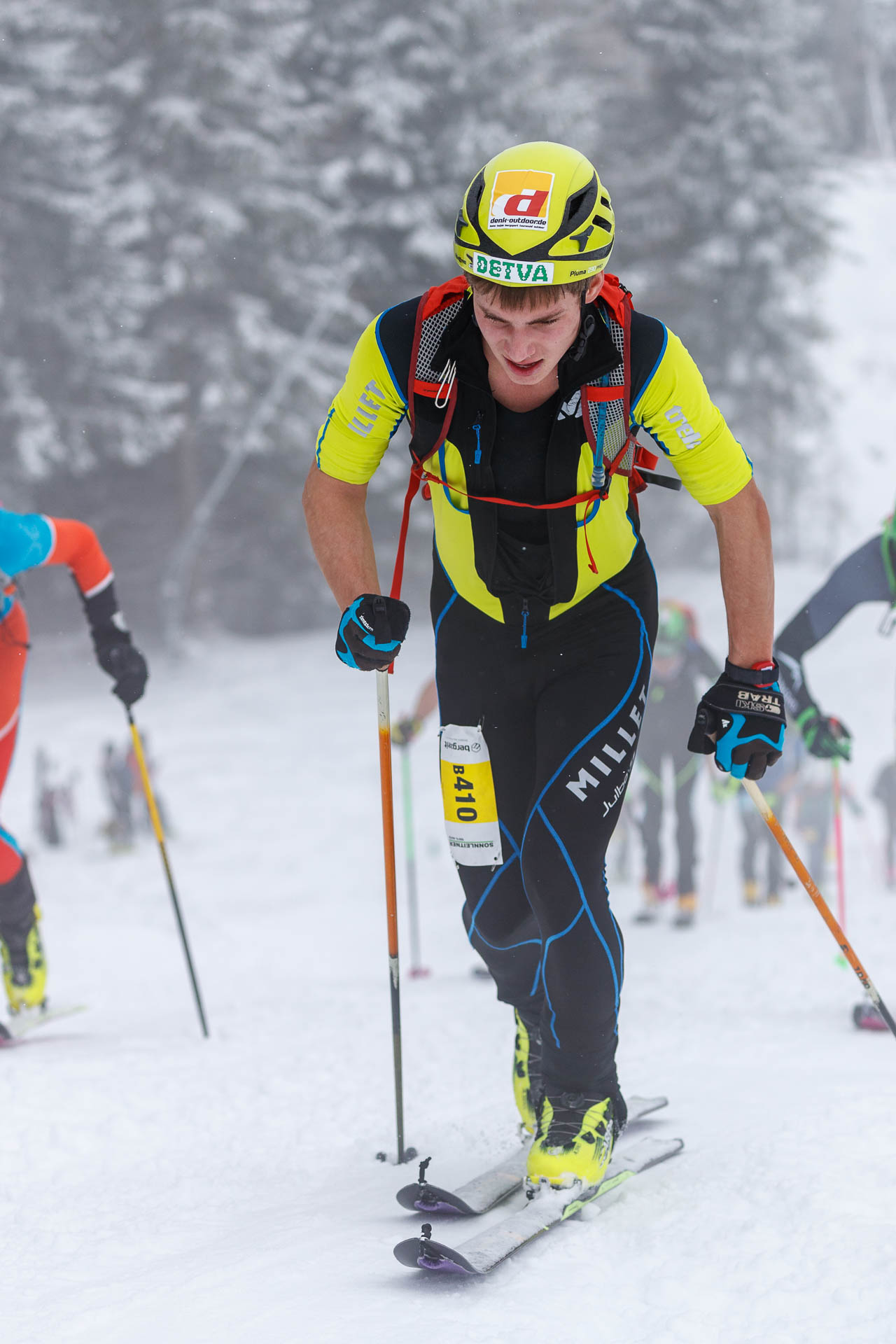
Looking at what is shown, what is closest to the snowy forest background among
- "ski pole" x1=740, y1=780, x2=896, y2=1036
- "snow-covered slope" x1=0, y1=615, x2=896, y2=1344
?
"snow-covered slope" x1=0, y1=615, x2=896, y2=1344

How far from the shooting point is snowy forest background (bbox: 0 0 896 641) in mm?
17484

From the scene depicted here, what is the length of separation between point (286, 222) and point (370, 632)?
17374mm

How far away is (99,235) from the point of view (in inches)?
687

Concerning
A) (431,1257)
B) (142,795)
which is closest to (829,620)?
(431,1257)

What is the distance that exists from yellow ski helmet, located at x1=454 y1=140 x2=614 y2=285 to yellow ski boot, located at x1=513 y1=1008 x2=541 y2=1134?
184cm

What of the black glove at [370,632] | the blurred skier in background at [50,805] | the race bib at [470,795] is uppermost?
the black glove at [370,632]

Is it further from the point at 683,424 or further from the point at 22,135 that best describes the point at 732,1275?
the point at 22,135

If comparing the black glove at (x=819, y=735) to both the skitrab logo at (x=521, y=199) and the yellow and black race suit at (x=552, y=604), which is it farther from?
the skitrab logo at (x=521, y=199)

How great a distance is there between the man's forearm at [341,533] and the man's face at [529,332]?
1.80 feet

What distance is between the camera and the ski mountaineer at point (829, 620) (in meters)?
4.34

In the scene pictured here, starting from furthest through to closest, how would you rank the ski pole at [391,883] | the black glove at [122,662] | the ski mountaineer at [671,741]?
the ski mountaineer at [671,741] → the black glove at [122,662] → the ski pole at [391,883]

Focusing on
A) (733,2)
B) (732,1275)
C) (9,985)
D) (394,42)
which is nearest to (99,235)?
(394,42)

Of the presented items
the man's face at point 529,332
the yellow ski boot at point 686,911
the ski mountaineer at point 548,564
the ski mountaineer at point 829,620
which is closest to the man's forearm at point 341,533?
the ski mountaineer at point 548,564

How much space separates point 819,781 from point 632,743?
23.7 ft
